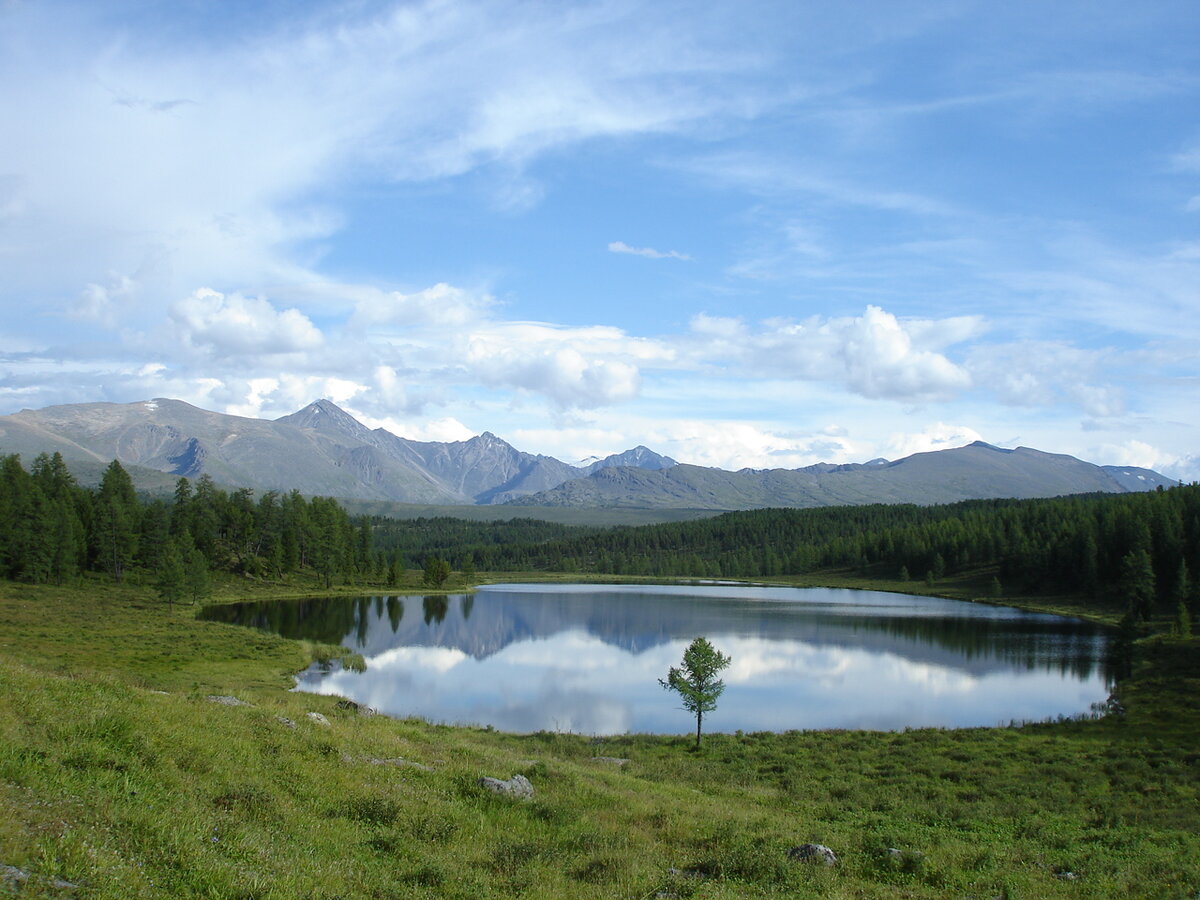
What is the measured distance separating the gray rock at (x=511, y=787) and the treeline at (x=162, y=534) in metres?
83.6

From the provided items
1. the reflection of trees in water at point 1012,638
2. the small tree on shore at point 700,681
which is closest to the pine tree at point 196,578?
the small tree on shore at point 700,681

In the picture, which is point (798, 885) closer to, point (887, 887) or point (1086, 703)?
point (887, 887)

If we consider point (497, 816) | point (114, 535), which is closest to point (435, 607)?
point (114, 535)

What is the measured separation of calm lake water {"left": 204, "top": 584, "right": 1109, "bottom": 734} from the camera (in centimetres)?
5122

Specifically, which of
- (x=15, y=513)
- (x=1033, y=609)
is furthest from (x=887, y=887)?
(x=1033, y=609)

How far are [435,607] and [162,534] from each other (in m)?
42.5

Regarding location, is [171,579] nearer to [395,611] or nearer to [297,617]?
[297,617]

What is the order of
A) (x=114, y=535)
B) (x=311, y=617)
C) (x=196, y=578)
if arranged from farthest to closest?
(x=114, y=535)
(x=311, y=617)
(x=196, y=578)

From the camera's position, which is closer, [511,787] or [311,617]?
[511,787]

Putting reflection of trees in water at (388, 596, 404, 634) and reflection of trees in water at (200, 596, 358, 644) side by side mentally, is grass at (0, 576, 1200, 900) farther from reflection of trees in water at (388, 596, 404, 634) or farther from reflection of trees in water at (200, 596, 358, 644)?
reflection of trees in water at (388, 596, 404, 634)

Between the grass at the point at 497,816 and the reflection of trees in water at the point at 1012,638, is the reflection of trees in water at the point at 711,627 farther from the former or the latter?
the grass at the point at 497,816

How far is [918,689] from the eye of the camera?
6000 cm

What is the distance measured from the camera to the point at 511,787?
1922 cm

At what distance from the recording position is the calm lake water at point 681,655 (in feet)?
168
